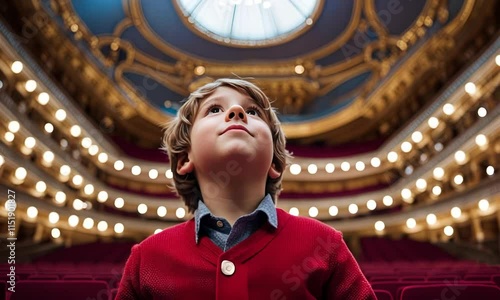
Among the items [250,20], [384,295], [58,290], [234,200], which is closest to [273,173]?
[234,200]

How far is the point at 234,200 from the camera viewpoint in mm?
934

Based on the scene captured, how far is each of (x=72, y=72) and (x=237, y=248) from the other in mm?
8970

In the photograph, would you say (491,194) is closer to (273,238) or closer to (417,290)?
(417,290)

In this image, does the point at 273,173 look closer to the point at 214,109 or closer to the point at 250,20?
the point at 214,109

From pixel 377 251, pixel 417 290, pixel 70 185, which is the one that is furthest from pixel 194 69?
pixel 417 290

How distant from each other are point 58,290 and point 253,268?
3.87ft

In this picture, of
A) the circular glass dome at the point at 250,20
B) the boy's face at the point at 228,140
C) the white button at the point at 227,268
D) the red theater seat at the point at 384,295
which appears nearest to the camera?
the white button at the point at 227,268

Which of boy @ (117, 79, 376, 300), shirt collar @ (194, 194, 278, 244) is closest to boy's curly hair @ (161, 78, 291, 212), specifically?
boy @ (117, 79, 376, 300)

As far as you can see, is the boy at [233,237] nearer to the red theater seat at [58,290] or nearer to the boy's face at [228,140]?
the boy's face at [228,140]

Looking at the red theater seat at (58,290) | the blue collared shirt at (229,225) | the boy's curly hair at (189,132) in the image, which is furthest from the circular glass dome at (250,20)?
the blue collared shirt at (229,225)

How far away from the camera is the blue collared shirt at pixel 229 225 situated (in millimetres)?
860

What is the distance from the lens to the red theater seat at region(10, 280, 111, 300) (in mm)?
1602

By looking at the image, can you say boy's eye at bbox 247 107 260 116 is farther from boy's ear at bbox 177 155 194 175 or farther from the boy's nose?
boy's ear at bbox 177 155 194 175

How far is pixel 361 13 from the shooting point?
35.6ft
